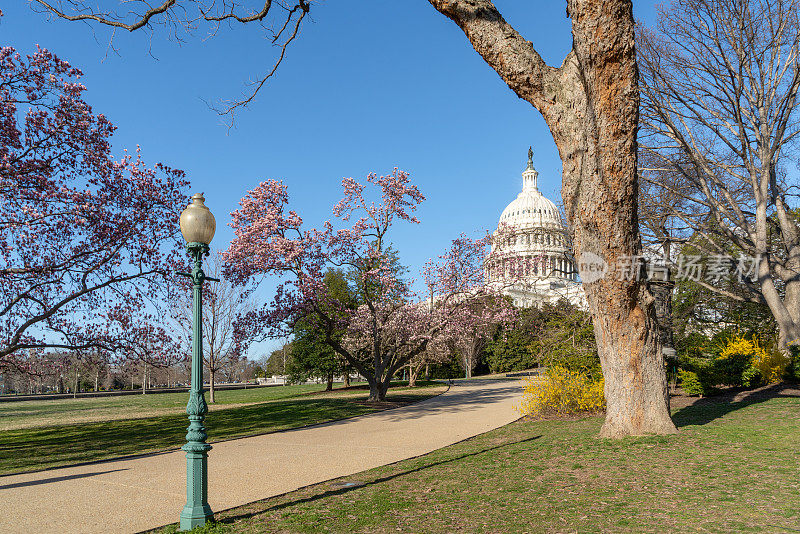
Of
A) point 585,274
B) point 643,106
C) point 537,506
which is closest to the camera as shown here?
point 537,506

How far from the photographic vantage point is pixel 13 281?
12.1 metres

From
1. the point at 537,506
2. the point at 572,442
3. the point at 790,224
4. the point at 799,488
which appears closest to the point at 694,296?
the point at 790,224

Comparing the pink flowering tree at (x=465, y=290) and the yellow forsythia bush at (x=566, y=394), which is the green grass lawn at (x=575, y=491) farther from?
the pink flowering tree at (x=465, y=290)

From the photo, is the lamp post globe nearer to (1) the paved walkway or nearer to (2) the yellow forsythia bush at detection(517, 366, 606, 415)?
(1) the paved walkway

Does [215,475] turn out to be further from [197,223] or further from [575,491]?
[575,491]

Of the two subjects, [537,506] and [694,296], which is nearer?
[537,506]

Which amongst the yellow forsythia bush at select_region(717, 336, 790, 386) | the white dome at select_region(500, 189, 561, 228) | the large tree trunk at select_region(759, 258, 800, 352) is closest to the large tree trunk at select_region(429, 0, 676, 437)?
the yellow forsythia bush at select_region(717, 336, 790, 386)

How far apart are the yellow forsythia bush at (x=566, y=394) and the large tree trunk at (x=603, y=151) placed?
3936 mm

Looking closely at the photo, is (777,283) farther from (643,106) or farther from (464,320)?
(464,320)

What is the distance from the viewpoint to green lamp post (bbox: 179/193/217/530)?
528 centimetres

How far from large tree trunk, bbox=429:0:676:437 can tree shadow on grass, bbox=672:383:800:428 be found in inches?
83.3

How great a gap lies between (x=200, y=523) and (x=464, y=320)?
14.2 meters

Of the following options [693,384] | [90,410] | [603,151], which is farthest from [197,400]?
[90,410]

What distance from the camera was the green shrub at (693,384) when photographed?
1451 cm
